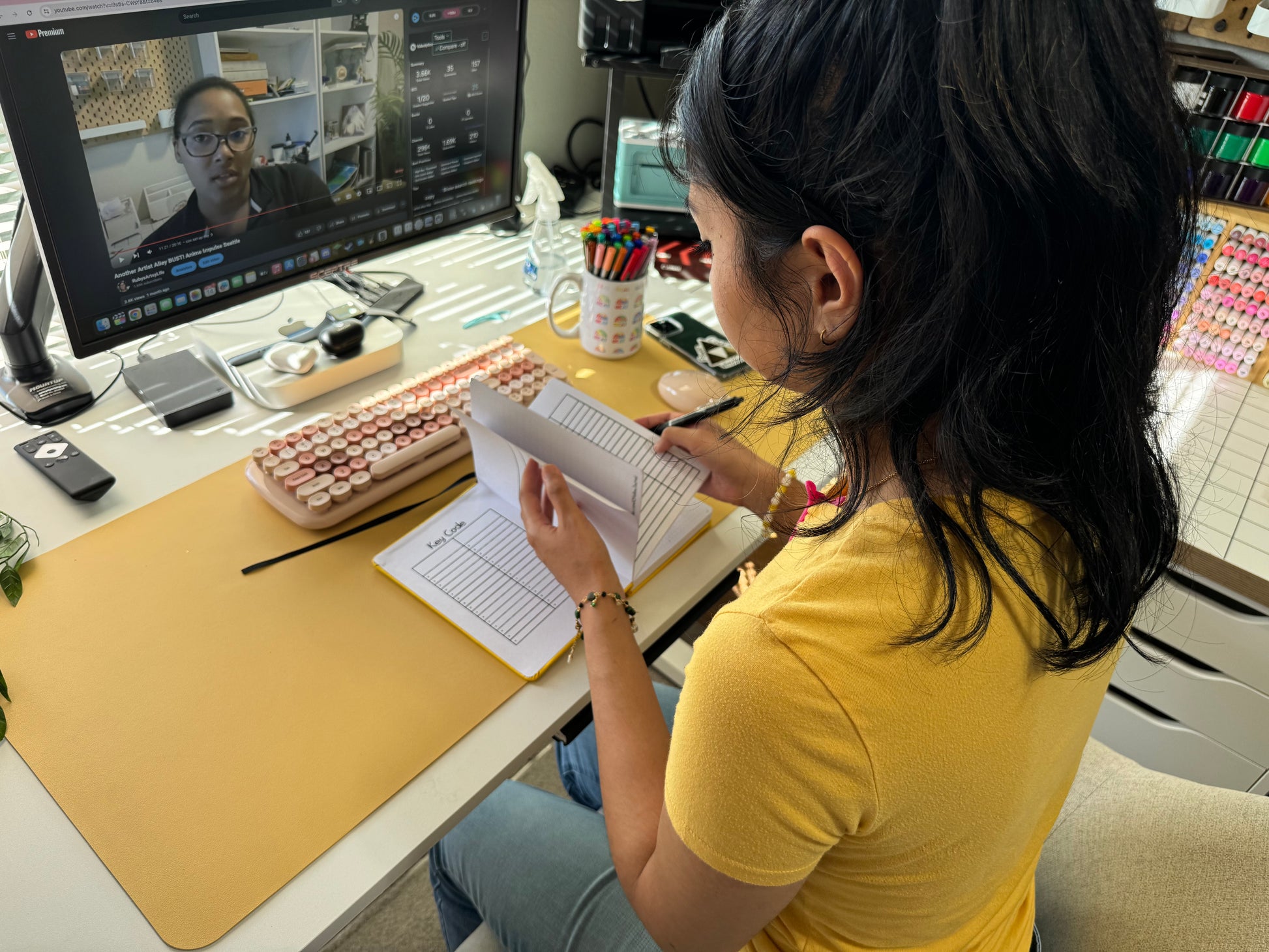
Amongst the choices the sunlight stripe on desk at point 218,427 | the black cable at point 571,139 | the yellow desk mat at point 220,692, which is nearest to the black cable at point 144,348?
the sunlight stripe on desk at point 218,427

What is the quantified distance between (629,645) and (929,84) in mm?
515

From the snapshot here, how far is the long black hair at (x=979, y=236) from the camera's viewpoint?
0.43 meters

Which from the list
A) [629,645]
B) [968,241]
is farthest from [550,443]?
[968,241]

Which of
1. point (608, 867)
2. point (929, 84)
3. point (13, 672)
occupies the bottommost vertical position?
point (608, 867)

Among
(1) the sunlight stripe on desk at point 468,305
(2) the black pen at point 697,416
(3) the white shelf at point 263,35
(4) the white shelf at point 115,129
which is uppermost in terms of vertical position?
(3) the white shelf at point 263,35

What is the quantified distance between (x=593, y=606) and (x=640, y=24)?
1.02m

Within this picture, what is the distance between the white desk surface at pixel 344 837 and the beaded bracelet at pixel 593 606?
0.02 m

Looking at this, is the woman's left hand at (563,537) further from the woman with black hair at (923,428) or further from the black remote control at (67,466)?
the black remote control at (67,466)

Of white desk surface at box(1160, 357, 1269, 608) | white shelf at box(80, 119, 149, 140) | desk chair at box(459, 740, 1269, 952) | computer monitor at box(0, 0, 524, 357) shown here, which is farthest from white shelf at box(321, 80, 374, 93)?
white desk surface at box(1160, 357, 1269, 608)

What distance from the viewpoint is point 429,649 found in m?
0.80

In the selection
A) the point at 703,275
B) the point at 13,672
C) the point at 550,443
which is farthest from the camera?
the point at 703,275

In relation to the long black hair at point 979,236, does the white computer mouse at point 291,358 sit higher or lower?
lower

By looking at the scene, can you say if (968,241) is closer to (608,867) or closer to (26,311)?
(608,867)

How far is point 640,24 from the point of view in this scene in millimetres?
1357
